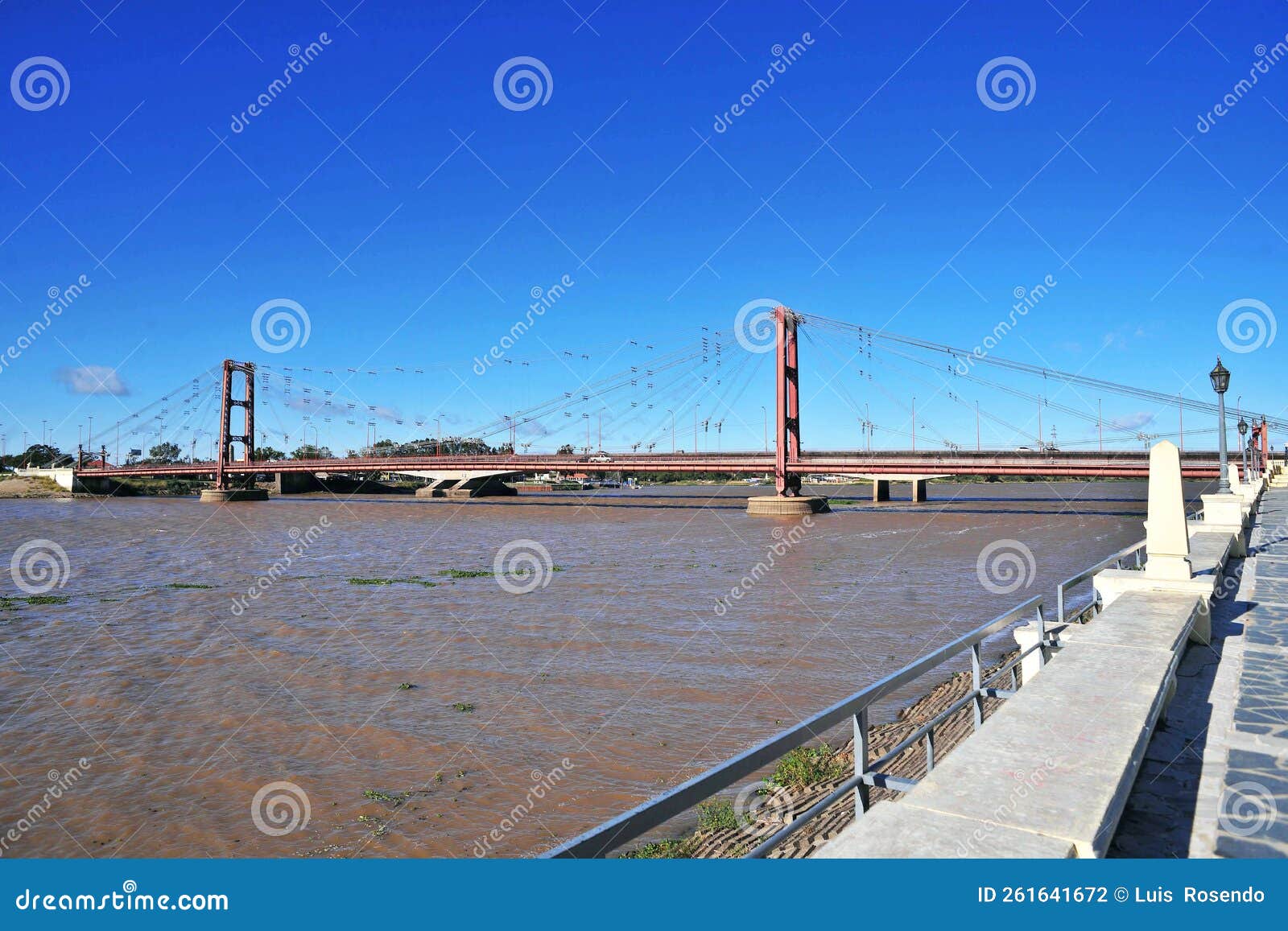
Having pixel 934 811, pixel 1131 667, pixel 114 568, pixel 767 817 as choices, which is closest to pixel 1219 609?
pixel 1131 667

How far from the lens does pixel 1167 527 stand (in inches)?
237

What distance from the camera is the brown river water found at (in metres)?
5.30

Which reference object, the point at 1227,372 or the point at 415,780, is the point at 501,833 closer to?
the point at 415,780

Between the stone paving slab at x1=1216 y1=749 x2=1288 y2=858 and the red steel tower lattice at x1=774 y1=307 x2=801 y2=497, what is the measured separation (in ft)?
131

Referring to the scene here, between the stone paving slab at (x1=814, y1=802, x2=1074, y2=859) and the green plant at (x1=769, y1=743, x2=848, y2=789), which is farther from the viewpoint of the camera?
the green plant at (x1=769, y1=743, x2=848, y2=789)

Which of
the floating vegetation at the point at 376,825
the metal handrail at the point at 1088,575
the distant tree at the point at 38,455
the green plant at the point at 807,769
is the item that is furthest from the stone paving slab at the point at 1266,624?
the distant tree at the point at 38,455

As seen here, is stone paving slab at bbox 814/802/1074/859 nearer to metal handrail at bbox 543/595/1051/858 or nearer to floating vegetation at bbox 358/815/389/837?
metal handrail at bbox 543/595/1051/858

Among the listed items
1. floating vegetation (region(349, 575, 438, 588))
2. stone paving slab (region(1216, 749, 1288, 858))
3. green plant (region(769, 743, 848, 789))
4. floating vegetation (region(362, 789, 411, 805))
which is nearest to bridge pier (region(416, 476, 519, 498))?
floating vegetation (region(349, 575, 438, 588))

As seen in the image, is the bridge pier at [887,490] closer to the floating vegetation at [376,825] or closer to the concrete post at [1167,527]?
the concrete post at [1167,527]

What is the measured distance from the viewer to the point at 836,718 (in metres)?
2.65

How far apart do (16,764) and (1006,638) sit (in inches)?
420

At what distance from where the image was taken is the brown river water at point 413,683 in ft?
17.4

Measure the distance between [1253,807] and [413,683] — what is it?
7.42 metres

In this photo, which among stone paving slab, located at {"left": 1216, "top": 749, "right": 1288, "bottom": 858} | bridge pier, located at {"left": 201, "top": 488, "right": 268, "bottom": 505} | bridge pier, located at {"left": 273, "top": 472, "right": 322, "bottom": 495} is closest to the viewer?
stone paving slab, located at {"left": 1216, "top": 749, "right": 1288, "bottom": 858}
